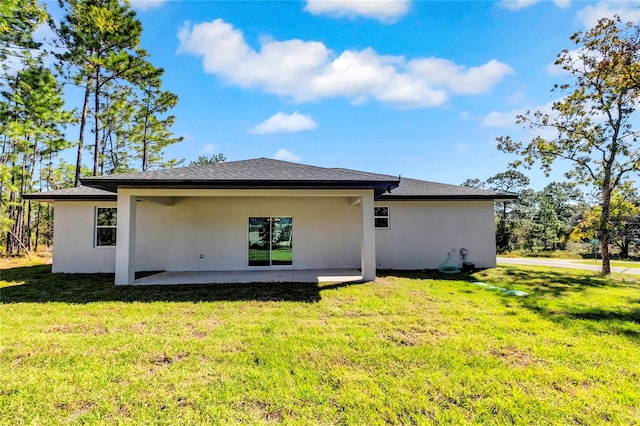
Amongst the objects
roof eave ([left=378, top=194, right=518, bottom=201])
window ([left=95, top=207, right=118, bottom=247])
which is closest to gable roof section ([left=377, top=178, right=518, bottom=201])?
roof eave ([left=378, top=194, right=518, bottom=201])

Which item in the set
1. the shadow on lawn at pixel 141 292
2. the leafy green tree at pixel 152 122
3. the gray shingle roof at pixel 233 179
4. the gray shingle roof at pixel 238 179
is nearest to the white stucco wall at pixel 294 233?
the gray shingle roof at pixel 238 179

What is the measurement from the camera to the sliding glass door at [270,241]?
11.8m

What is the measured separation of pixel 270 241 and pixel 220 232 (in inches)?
78.4

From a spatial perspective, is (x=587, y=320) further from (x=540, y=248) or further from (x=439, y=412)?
(x=540, y=248)

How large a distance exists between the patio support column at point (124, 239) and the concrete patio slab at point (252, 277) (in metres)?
0.49

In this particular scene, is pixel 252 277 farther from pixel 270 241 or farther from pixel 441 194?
pixel 441 194

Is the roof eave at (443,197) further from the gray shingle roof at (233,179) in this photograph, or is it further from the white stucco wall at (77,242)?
the white stucco wall at (77,242)

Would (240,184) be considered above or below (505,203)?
below

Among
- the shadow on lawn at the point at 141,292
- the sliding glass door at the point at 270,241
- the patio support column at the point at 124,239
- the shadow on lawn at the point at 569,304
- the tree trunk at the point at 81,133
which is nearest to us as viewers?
the shadow on lawn at the point at 569,304

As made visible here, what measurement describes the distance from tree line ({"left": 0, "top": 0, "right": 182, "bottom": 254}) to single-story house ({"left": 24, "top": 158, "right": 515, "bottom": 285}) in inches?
206

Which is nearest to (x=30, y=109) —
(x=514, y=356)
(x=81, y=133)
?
(x=81, y=133)

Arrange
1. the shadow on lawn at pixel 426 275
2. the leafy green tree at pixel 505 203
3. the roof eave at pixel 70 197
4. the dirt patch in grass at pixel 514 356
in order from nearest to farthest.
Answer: the dirt patch in grass at pixel 514 356 → the shadow on lawn at pixel 426 275 → the roof eave at pixel 70 197 → the leafy green tree at pixel 505 203

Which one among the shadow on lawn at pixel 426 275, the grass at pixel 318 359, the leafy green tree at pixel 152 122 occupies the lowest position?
the grass at pixel 318 359

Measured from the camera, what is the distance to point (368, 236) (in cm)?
938
